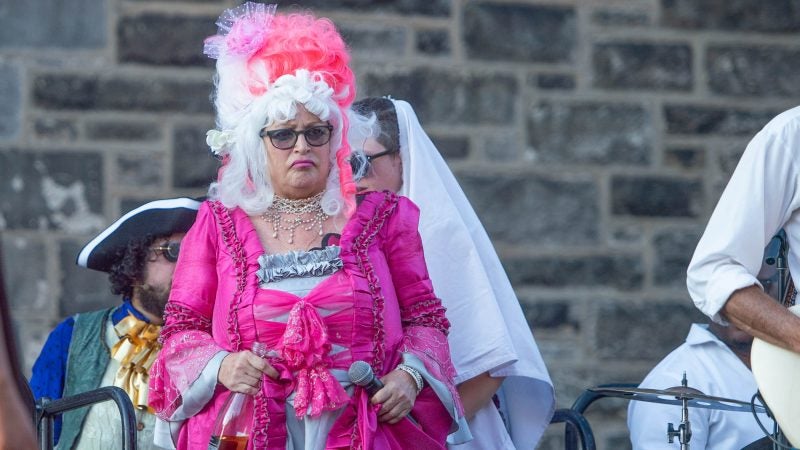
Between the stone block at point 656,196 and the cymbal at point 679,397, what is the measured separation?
2.02 meters

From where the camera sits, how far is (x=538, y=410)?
4715 mm

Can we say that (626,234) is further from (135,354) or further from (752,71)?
(135,354)

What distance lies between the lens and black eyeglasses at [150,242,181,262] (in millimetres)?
5055

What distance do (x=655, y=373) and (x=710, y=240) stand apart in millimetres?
1230

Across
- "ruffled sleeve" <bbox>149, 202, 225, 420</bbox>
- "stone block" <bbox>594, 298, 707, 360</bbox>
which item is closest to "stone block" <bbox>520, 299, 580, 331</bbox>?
"stone block" <bbox>594, 298, 707, 360</bbox>

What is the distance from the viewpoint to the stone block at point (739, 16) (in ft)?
22.0

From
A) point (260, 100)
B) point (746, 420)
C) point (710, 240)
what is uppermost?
point (260, 100)

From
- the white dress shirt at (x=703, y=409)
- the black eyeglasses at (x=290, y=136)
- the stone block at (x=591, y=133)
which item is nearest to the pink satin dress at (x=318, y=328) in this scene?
the black eyeglasses at (x=290, y=136)

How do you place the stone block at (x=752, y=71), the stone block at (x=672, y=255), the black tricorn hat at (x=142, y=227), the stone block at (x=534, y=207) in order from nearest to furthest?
the black tricorn hat at (x=142, y=227) → the stone block at (x=534, y=207) → the stone block at (x=672, y=255) → the stone block at (x=752, y=71)

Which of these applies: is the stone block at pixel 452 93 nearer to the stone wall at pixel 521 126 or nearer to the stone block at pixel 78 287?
the stone wall at pixel 521 126

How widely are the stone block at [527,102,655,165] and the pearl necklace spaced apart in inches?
99.6

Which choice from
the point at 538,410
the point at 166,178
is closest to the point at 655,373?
the point at 538,410

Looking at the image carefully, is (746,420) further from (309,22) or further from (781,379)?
(309,22)

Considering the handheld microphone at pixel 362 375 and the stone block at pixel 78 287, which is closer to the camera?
the handheld microphone at pixel 362 375
